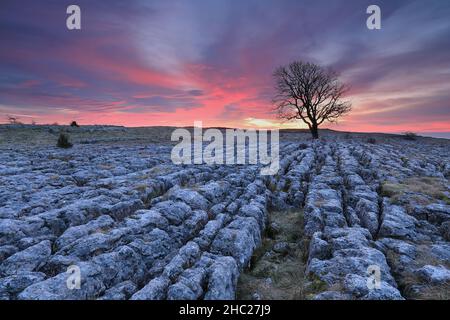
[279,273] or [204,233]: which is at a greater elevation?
[204,233]

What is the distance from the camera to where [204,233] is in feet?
36.3

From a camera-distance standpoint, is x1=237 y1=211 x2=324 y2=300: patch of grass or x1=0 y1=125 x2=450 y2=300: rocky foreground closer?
x1=0 y1=125 x2=450 y2=300: rocky foreground

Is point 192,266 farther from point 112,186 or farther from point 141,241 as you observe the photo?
point 112,186

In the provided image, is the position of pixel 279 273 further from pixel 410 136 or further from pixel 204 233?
pixel 410 136

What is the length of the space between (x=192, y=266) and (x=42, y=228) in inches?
254

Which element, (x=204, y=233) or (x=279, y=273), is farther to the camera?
(x=204, y=233)

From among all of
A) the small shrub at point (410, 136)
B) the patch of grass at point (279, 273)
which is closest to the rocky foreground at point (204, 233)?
the patch of grass at point (279, 273)

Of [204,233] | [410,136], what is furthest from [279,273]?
[410,136]

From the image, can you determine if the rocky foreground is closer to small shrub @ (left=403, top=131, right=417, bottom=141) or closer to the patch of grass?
the patch of grass

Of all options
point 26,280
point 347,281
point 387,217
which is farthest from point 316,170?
point 26,280

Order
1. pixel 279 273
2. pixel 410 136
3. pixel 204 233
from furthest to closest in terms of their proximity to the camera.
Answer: pixel 410 136
pixel 204 233
pixel 279 273

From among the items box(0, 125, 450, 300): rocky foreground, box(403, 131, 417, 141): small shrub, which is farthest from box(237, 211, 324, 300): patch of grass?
box(403, 131, 417, 141): small shrub

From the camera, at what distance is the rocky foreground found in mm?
7789

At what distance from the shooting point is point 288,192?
58.9ft
